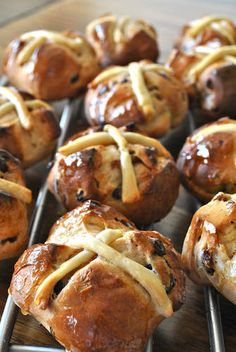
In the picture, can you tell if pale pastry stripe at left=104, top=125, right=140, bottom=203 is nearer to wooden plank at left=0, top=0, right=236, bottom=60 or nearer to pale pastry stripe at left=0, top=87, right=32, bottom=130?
pale pastry stripe at left=0, top=87, right=32, bottom=130

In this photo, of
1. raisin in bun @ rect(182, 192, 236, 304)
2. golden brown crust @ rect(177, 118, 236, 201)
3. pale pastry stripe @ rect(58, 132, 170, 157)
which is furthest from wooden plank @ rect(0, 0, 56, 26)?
raisin in bun @ rect(182, 192, 236, 304)

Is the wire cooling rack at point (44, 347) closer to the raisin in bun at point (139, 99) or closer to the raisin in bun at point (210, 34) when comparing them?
the raisin in bun at point (139, 99)

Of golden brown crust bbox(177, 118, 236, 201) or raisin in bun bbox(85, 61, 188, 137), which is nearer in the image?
golden brown crust bbox(177, 118, 236, 201)

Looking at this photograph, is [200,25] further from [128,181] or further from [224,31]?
[128,181]

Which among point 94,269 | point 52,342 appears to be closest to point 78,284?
point 94,269

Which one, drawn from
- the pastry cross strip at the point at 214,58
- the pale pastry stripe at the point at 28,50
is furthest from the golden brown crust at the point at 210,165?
the pale pastry stripe at the point at 28,50

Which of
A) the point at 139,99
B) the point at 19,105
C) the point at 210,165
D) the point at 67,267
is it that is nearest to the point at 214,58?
the point at 139,99
